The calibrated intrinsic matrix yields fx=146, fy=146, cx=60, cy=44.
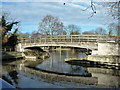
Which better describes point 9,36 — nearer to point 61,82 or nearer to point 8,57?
point 8,57

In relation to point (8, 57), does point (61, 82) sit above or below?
below

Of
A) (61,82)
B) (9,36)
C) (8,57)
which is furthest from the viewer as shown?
(9,36)

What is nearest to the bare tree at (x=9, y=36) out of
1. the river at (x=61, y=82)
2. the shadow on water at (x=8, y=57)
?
the shadow on water at (x=8, y=57)

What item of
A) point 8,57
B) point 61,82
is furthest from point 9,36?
point 61,82

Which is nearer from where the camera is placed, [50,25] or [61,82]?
[61,82]

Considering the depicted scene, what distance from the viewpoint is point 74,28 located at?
45.9m

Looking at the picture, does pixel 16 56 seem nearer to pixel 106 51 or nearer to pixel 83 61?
pixel 83 61

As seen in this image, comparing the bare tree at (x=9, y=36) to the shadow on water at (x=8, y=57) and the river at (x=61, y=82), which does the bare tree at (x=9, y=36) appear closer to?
the shadow on water at (x=8, y=57)

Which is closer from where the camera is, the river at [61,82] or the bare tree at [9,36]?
the river at [61,82]

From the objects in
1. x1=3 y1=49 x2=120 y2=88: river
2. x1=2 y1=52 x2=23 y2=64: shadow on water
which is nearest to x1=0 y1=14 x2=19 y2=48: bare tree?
x1=2 y1=52 x2=23 y2=64: shadow on water

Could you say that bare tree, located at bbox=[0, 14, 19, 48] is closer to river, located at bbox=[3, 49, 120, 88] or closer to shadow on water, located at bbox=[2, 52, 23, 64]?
shadow on water, located at bbox=[2, 52, 23, 64]

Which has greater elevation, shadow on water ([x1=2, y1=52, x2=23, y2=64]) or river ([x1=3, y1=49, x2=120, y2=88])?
shadow on water ([x1=2, y1=52, x2=23, y2=64])

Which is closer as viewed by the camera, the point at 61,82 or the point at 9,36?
the point at 61,82

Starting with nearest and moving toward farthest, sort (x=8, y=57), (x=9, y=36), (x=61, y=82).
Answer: (x=61, y=82) < (x=8, y=57) < (x=9, y=36)
